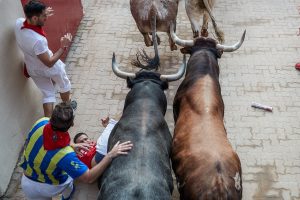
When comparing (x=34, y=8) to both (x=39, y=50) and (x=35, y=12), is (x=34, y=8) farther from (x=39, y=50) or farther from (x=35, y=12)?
(x=39, y=50)

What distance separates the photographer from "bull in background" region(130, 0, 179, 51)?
24.0 ft

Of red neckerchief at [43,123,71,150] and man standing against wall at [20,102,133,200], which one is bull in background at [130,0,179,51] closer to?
man standing against wall at [20,102,133,200]

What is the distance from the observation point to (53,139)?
3900 millimetres

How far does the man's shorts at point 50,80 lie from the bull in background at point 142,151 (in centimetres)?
113

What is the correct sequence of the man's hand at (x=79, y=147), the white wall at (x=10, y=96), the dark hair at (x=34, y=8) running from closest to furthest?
the man's hand at (x=79, y=147) < the dark hair at (x=34, y=8) < the white wall at (x=10, y=96)

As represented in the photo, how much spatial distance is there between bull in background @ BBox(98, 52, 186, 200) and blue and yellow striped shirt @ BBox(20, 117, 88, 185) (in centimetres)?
37

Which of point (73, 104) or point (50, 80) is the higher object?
point (50, 80)

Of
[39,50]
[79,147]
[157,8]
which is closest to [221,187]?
[79,147]

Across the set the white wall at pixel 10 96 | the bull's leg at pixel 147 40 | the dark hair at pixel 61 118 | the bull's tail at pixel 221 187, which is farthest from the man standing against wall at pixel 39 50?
the bull's tail at pixel 221 187

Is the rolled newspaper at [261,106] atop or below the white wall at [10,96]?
below

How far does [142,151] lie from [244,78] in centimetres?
410

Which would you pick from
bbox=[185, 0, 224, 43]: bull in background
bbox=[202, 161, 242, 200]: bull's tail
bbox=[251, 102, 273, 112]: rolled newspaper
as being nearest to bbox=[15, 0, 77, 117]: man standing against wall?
bbox=[202, 161, 242, 200]: bull's tail

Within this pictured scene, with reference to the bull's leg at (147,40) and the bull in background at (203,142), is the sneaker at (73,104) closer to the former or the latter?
the bull's leg at (147,40)

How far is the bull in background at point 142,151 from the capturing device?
3.91m
